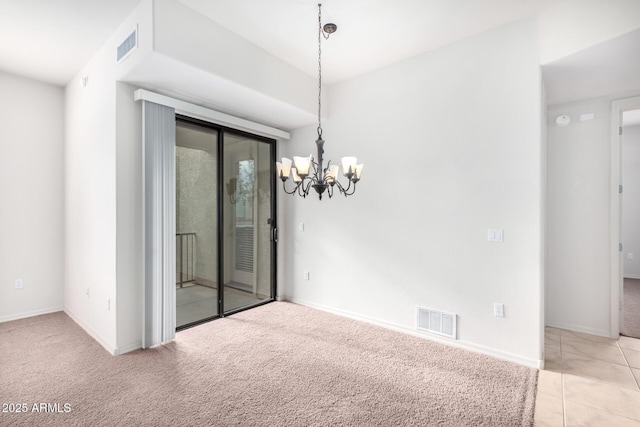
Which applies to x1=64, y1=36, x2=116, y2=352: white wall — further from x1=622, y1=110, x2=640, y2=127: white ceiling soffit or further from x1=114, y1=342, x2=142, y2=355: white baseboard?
x1=622, y1=110, x2=640, y2=127: white ceiling soffit

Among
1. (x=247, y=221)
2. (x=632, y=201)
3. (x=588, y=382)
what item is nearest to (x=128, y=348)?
(x=247, y=221)

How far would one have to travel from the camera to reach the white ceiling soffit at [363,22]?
2566mm

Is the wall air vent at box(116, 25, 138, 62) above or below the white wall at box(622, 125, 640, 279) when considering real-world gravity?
above

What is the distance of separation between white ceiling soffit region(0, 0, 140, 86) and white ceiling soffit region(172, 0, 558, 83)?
2.39 feet

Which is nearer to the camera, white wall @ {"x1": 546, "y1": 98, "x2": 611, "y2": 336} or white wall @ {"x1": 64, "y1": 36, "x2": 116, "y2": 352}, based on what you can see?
white wall @ {"x1": 64, "y1": 36, "x2": 116, "y2": 352}

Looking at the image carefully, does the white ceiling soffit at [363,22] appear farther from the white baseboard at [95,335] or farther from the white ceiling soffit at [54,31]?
the white baseboard at [95,335]

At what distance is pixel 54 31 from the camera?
2832 millimetres

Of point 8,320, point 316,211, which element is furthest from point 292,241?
point 8,320

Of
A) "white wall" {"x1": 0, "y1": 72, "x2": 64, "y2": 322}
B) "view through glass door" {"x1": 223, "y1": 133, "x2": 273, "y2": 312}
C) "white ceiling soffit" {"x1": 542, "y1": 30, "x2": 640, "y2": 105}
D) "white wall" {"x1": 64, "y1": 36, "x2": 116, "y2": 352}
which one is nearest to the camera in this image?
"white ceiling soffit" {"x1": 542, "y1": 30, "x2": 640, "y2": 105}

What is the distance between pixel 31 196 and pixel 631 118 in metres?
9.24

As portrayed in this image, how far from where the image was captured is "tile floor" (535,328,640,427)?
2049 millimetres

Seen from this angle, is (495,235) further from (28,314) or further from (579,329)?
(28,314)

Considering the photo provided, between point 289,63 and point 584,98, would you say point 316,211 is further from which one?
point 584,98

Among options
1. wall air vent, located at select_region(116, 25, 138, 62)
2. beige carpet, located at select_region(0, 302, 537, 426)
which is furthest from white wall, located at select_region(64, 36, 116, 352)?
beige carpet, located at select_region(0, 302, 537, 426)
